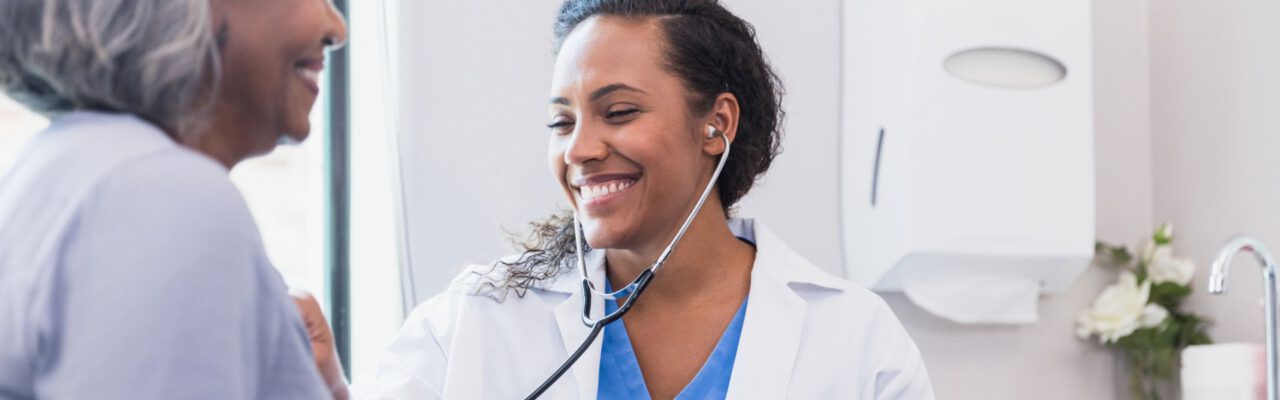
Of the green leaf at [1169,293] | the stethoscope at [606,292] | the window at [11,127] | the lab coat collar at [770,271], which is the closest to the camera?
the stethoscope at [606,292]

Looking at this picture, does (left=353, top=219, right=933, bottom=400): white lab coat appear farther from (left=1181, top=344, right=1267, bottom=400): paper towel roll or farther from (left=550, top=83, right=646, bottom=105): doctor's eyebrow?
(left=1181, top=344, right=1267, bottom=400): paper towel roll

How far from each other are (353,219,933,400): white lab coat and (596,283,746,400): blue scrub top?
24 mm

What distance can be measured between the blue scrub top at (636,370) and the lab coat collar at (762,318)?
0.02m

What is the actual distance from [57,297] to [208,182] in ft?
0.24

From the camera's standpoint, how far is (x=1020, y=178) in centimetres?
202

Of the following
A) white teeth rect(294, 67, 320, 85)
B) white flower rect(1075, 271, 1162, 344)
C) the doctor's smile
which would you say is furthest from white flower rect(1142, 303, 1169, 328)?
white teeth rect(294, 67, 320, 85)

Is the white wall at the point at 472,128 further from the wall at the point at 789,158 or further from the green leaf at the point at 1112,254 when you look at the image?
the green leaf at the point at 1112,254

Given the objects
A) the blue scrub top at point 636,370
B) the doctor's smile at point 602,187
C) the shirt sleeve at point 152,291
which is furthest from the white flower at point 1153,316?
the shirt sleeve at point 152,291

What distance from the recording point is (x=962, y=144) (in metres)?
1.99

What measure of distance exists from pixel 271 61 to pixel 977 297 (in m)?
A: 1.60

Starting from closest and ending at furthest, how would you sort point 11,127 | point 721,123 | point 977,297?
point 721,123, point 11,127, point 977,297

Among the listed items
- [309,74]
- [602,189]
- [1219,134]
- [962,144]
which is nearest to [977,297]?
[962,144]

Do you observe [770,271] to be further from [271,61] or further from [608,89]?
[271,61]

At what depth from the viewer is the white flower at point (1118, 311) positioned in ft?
6.98
